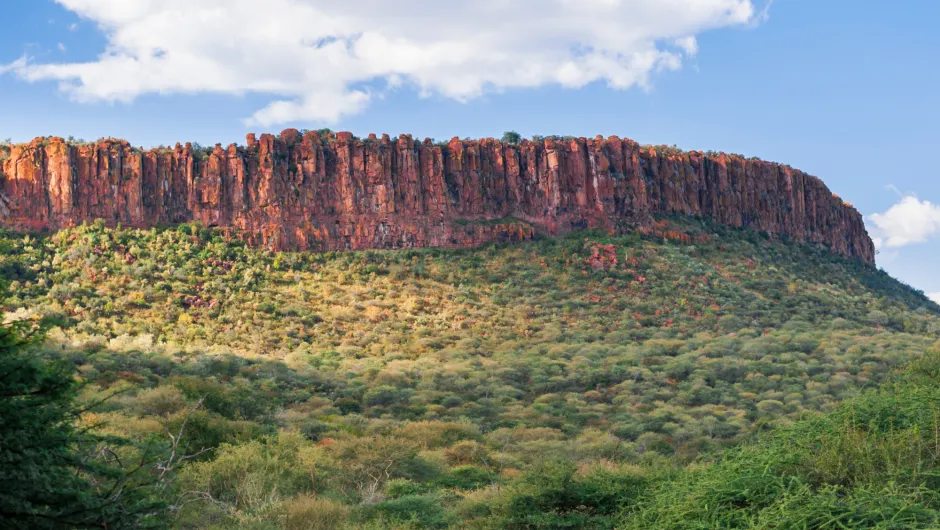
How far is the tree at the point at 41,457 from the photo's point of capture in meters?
9.16

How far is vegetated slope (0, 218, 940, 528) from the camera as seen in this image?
23.8 meters

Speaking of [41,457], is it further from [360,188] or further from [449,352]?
[360,188]

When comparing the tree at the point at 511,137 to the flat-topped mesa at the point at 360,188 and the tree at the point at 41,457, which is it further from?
the tree at the point at 41,457

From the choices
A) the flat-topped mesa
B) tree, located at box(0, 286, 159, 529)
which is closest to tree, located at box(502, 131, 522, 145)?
the flat-topped mesa

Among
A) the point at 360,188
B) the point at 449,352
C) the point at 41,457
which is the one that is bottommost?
the point at 449,352

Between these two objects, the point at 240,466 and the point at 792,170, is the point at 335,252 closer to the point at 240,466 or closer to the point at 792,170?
the point at 240,466

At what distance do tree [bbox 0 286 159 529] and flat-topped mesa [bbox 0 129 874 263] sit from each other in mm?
57665

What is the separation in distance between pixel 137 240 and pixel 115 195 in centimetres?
547

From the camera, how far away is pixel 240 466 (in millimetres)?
21531

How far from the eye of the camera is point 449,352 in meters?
52.9

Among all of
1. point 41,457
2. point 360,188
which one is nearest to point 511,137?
point 360,188

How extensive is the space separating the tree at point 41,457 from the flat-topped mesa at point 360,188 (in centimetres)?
5767

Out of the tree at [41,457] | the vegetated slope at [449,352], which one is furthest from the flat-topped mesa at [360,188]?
the tree at [41,457]

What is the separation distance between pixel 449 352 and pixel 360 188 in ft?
78.9
